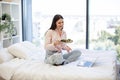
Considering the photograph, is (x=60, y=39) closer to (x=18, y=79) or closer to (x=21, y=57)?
(x=21, y=57)

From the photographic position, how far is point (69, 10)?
14.0ft

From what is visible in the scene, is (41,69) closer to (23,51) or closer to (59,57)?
(59,57)

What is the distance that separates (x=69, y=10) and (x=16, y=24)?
114 centimetres

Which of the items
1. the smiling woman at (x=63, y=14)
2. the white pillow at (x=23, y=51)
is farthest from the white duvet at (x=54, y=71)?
the smiling woman at (x=63, y=14)

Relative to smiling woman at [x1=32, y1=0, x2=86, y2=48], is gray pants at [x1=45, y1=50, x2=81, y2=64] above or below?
below

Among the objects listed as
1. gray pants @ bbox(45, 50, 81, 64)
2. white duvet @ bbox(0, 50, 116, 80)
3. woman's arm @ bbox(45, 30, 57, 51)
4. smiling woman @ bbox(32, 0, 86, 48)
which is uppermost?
smiling woman @ bbox(32, 0, 86, 48)

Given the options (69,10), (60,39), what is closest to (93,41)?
(69,10)

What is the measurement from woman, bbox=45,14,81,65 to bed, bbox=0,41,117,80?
3.8 inches

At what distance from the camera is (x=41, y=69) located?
251 cm

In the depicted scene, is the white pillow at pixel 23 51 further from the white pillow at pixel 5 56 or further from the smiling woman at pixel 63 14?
the smiling woman at pixel 63 14

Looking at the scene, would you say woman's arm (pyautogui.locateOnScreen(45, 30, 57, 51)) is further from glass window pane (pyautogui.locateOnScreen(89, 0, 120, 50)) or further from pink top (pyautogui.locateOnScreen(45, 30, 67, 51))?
glass window pane (pyautogui.locateOnScreen(89, 0, 120, 50))

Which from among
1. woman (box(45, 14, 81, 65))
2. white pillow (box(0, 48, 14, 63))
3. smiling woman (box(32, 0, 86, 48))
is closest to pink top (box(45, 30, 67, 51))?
woman (box(45, 14, 81, 65))

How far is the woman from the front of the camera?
2721mm

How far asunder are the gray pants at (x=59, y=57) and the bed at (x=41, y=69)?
0.08m
